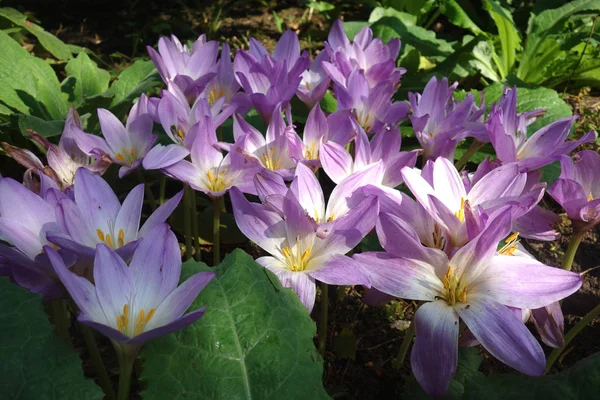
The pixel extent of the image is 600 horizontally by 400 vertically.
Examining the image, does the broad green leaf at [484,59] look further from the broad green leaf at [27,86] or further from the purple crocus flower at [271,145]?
the broad green leaf at [27,86]

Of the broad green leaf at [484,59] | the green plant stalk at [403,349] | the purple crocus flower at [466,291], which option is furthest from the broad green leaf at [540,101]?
the purple crocus flower at [466,291]

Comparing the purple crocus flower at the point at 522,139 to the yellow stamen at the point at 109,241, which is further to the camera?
the purple crocus flower at the point at 522,139

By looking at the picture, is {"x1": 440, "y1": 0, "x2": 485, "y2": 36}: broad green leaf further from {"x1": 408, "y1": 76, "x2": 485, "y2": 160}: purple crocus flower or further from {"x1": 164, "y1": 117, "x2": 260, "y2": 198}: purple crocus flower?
{"x1": 164, "y1": 117, "x2": 260, "y2": 198}: purple crocus flower

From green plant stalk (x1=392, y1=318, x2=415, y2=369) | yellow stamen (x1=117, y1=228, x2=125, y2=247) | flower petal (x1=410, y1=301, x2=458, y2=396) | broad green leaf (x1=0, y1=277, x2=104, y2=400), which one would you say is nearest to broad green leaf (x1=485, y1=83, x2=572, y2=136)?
green plant stalk (x1=392, y1=318, x2=415, y2=369)

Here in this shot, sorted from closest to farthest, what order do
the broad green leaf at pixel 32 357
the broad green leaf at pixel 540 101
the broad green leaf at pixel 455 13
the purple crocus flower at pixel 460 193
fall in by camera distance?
1. the broad green leaf at pixel 32 357
2. the purple crocus flower at pixel 460 193
3. the broad green leaf at pixel 540 101
4. the broad green leaf at pixel 455 13

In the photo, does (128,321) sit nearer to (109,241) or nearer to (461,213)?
(109,241)

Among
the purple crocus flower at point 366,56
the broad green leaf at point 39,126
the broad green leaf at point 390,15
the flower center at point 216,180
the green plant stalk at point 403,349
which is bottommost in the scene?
the green plant stalk at point 403,349

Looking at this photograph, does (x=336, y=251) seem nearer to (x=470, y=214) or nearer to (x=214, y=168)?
(x=470, y=214)

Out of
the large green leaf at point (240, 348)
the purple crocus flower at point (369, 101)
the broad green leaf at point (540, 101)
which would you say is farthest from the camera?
the broad green leaf at point (540, 101)
